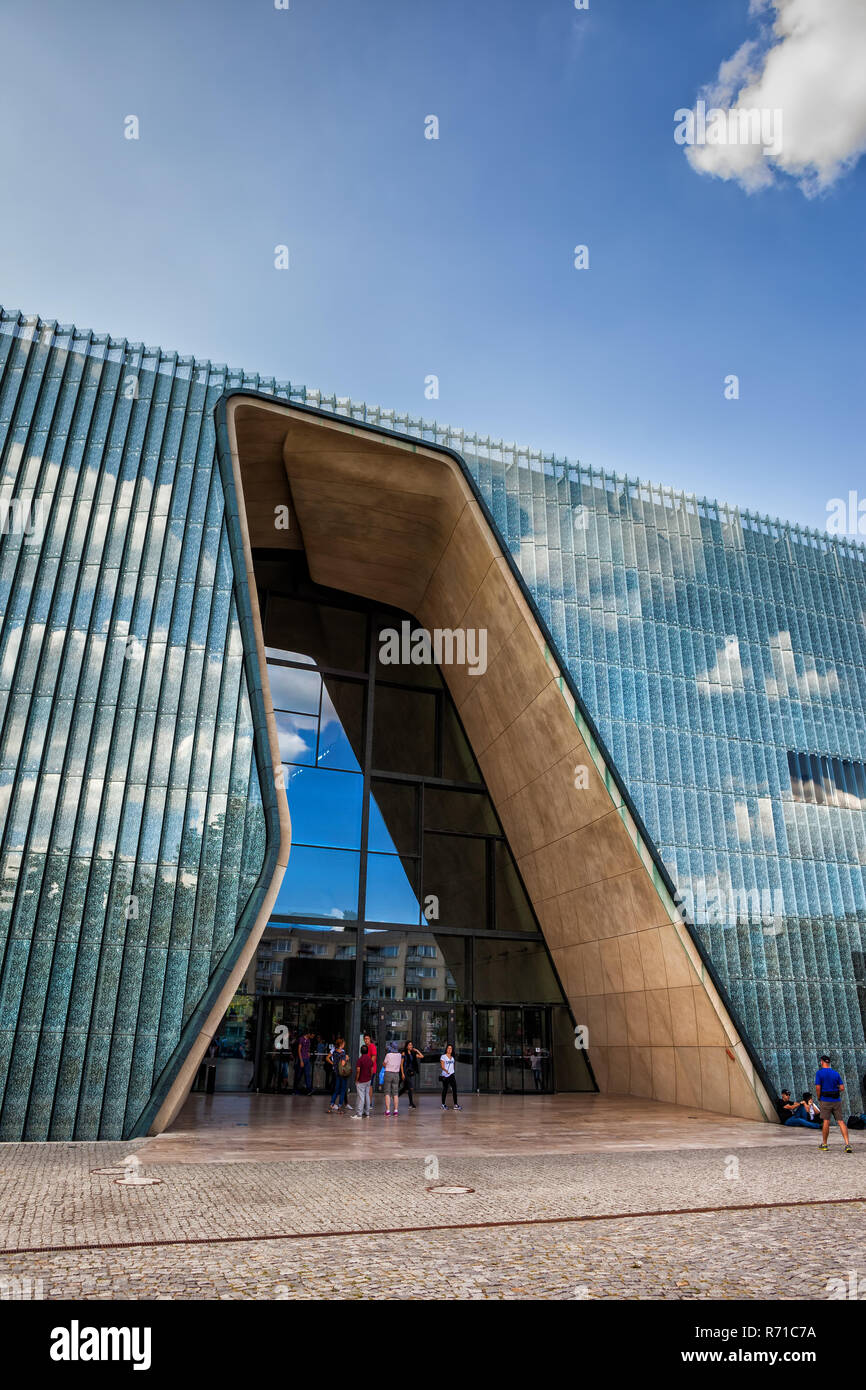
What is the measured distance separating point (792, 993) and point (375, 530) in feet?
45.6

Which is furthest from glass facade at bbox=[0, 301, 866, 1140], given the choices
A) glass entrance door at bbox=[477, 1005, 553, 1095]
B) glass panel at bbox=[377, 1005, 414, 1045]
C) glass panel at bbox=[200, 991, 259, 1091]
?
glass panel at bbox=[200, 991, 259, 1091]

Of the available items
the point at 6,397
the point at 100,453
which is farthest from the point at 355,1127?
the point at 6,397

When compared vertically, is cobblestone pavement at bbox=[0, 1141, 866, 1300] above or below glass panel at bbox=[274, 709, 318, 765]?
below

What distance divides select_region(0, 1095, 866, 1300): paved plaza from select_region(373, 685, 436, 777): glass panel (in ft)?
36.6

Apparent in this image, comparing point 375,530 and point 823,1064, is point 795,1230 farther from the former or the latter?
point 375,530

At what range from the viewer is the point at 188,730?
52.9 ft

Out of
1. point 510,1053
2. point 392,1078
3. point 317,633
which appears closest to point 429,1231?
point 392,1078

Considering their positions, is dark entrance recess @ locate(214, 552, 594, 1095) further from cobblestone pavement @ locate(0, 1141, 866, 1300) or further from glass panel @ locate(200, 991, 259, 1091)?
cobblestone pavement @ locate(0, 1141, 866, 1300)

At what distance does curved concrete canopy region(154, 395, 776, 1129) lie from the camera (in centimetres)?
1884

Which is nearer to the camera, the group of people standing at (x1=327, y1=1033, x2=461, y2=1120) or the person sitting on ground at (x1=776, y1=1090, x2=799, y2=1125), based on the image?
the group of people standing at (x1=327, y1=1033, x2=461, y2=1120)

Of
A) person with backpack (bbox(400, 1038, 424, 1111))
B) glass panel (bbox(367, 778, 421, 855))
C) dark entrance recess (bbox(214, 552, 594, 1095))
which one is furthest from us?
glass panel (bbox(367, 778, 421, 855))

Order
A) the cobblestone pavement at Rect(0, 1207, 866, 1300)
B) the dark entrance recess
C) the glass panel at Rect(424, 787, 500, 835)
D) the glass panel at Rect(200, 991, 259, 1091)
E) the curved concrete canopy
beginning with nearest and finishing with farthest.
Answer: the cobblestone pavement at Rect(0, 1207, 866, 1300), the curved concrete canopy, the glass panel at Rect(200, 991, 259, 1091), the dark entrance recess, the glass panel at Rect(424, 787, 500, 835)

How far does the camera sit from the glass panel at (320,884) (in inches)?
853

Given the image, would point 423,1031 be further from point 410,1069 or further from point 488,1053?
point 410,1069
